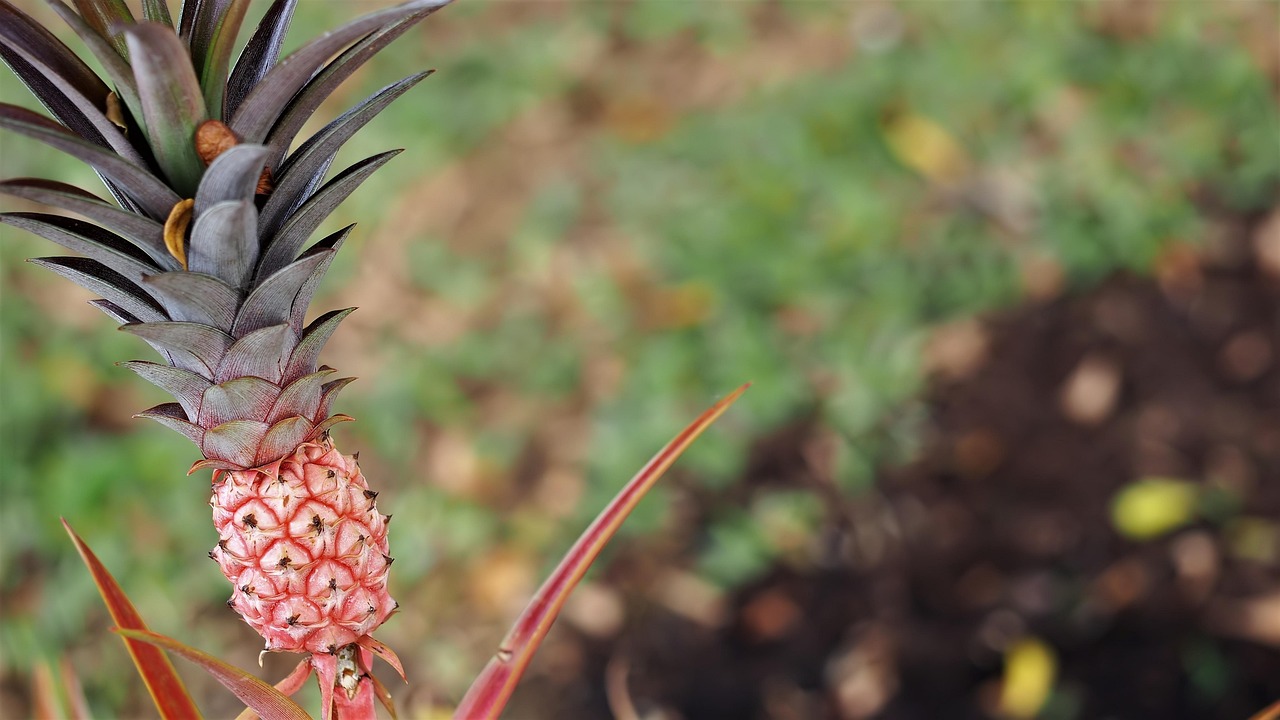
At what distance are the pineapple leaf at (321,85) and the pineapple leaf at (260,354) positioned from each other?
136mm

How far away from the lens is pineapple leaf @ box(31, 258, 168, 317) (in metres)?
0.71

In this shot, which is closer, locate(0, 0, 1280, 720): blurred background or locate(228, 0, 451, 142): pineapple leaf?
locate(228, 0, 451, 142): pineapple leaf

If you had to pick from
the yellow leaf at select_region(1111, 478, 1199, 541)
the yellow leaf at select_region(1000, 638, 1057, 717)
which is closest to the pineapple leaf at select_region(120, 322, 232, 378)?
the yellow leaf at select_region(1000, 638, 1057, 717)

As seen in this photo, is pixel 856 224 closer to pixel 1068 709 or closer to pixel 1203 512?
pixel 1203 512

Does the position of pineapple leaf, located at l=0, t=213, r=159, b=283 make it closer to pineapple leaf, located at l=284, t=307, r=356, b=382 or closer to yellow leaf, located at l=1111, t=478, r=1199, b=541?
pineapple leaf, located at l=284, t=307, r=356, b=382

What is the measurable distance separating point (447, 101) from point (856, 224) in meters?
1.18

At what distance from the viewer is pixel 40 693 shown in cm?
99

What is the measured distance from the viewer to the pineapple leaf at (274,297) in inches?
27.1

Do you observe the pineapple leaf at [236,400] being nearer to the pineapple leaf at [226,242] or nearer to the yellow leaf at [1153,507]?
the pineapple leaf at [226,242]

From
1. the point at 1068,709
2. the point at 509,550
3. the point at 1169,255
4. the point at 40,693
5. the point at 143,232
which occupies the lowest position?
the point at 1068,709

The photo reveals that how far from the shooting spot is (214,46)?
66cm

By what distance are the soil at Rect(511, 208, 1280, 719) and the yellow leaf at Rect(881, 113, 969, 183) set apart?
0.42 metres

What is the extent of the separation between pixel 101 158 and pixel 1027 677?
1630 millimetres

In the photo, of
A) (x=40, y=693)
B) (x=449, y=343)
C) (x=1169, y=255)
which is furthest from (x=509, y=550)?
(x=1169, y=255)
